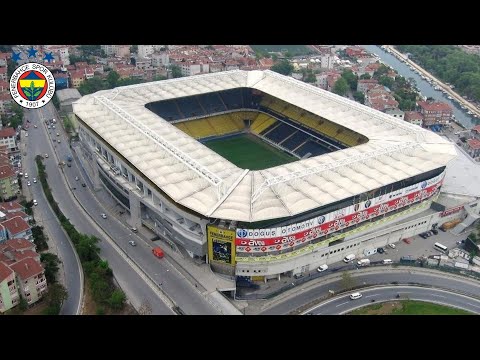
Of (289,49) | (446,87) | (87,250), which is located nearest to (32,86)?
(87,250)

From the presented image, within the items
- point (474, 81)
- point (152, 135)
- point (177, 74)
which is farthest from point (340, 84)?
point (152, 135)

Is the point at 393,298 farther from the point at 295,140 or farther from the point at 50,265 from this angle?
the point at 295,140

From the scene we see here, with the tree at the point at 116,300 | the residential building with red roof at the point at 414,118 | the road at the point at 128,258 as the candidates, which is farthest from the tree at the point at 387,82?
the tree at the point at 116,300

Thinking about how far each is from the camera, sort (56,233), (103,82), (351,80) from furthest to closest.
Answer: (351,80) → (103,82) → (56,233)

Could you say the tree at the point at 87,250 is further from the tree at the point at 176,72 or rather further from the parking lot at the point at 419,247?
the tree at the point at 176,72

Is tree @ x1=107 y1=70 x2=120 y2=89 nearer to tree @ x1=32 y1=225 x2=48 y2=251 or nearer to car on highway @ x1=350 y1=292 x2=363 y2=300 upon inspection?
tree @ x1=32 y1=225 x2=48 y2=251
